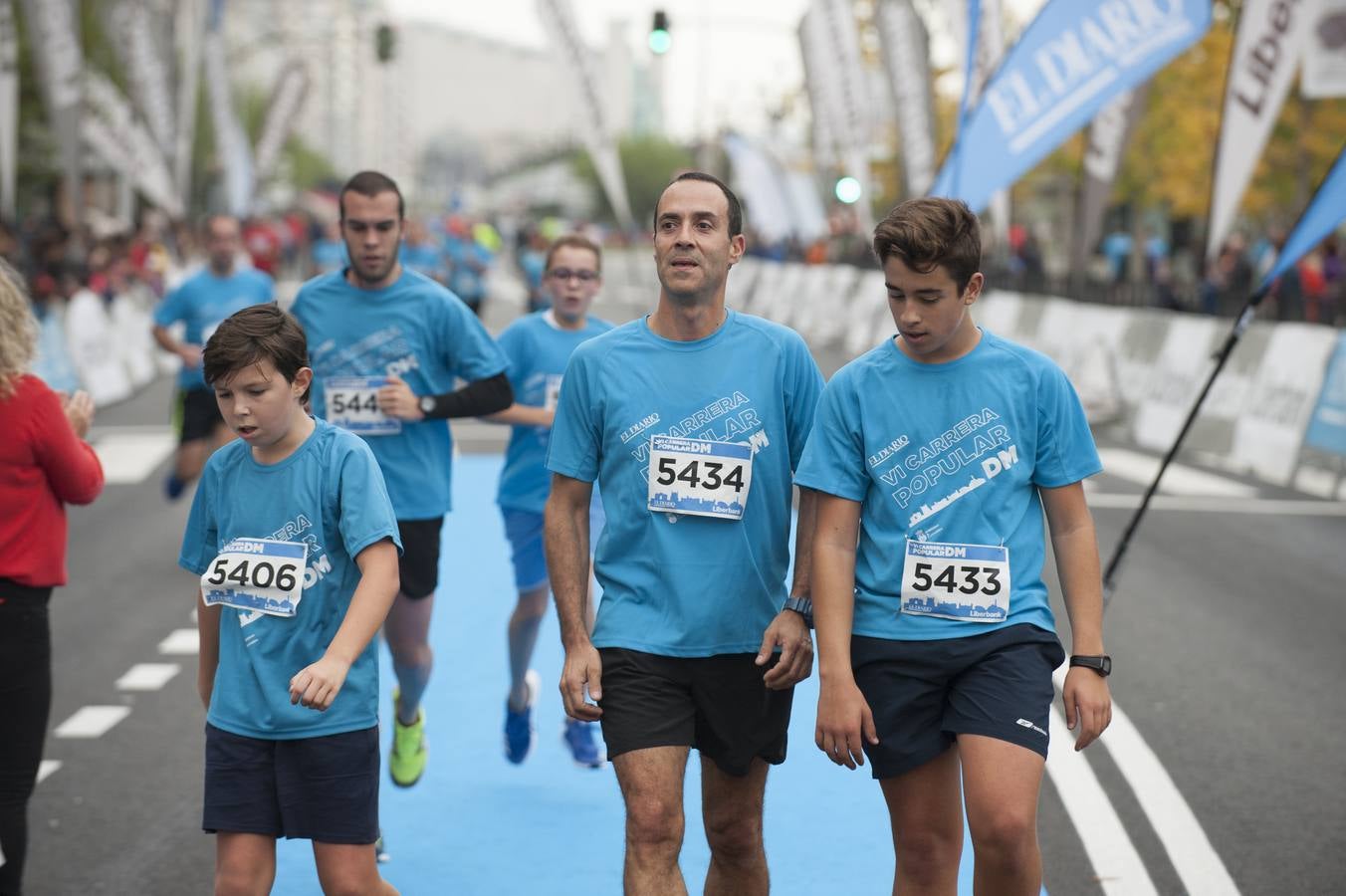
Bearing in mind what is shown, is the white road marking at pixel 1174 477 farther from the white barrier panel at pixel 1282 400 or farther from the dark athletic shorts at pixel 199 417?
the dark athletic shorts at pixel 199 417

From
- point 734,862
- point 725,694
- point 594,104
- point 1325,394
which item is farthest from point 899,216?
point 594,104

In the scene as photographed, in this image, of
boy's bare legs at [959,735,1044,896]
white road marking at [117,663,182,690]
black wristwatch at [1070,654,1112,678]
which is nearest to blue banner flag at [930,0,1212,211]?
white road marking at [117,663,182,690]

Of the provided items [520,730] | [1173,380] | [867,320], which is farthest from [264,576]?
[867,320]

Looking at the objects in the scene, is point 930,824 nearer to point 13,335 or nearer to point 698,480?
point 698,480

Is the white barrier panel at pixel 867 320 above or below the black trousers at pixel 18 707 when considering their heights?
below

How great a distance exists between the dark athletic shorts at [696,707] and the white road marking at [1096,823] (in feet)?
3.68

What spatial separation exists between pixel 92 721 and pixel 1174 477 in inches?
398

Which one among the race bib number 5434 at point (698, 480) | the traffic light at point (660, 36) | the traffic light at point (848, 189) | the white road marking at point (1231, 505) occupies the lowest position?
the white road marking at point (1231, 505)

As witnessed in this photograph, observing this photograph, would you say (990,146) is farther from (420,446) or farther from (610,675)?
(610,675)

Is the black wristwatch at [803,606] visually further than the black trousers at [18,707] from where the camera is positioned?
No

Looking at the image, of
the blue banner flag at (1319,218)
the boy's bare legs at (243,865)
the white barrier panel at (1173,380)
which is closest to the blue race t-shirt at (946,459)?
the boy's bare legs at (243,865)

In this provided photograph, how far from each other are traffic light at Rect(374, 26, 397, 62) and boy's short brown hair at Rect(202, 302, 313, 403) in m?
34.2

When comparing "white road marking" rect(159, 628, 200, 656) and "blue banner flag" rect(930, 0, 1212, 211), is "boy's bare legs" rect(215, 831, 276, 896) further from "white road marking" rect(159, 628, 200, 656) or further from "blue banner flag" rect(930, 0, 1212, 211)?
"blue banner flag" rect(930, 0, 1212, 211)

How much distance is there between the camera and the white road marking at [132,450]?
15211 millimetres
